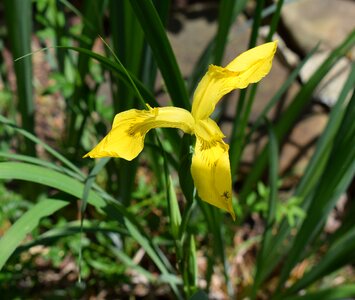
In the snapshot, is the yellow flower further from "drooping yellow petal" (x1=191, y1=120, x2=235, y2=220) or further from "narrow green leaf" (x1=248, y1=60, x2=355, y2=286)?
"narrow green leaf" (x1=248, y1=60, x2=355, y2=286)

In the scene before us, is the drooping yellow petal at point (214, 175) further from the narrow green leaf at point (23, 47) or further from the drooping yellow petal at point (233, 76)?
the narrow green leaf at point (23, 47)

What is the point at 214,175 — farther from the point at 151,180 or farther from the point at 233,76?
the point at 151,180

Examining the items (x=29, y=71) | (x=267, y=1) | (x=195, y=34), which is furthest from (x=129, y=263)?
(x=267, y=1)

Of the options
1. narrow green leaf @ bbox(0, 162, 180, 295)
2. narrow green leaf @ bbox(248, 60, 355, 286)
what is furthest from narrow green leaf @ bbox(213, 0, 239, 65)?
narrow green leaf @ bbox(0, 162, 180, 295)

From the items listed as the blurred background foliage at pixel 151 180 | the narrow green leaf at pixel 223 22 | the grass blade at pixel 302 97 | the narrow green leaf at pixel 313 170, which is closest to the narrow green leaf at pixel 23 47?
the blurred background foliage at pixel 151 180

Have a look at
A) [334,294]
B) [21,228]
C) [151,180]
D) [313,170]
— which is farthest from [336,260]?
[151,180]

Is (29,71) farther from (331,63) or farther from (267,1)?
(267,1)

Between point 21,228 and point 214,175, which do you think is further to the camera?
point 21,228
